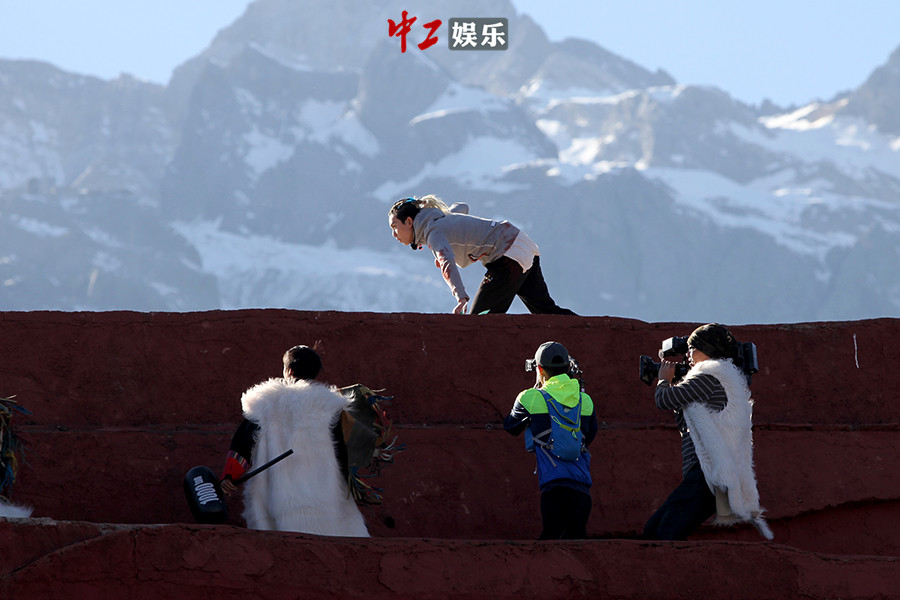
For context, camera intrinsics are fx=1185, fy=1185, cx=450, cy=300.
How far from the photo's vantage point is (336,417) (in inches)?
222

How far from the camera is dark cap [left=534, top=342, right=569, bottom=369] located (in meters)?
5.82

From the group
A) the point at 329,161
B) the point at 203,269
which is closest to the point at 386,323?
the point at 203,269

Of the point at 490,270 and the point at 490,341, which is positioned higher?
the point at 490,270

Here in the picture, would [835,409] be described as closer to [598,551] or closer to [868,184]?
[598,551]

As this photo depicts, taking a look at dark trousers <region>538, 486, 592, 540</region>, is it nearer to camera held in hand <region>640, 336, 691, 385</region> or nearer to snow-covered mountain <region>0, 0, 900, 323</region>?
camera held in hand <region>640, 336, 691, 385</region>

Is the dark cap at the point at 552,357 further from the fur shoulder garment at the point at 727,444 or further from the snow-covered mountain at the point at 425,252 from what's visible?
the snow-covered mountain at the point at 425,252

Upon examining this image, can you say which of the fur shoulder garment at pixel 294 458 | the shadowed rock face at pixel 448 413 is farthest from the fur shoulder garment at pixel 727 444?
the fur shoulder garment at pixel 294 458

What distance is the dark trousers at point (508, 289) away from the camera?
27.0 feet

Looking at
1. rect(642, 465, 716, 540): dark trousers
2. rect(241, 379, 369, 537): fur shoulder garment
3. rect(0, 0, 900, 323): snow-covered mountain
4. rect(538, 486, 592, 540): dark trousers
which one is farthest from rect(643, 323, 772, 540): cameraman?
rect(0, 0, 900, 323): snow-covered mountain

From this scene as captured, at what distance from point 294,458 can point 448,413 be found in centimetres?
223

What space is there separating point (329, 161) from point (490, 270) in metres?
187

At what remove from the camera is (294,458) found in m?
5.55

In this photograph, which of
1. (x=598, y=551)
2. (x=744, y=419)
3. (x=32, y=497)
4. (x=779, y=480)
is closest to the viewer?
(x=598, y=551)

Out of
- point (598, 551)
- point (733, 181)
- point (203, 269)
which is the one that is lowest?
point (598, 551)
